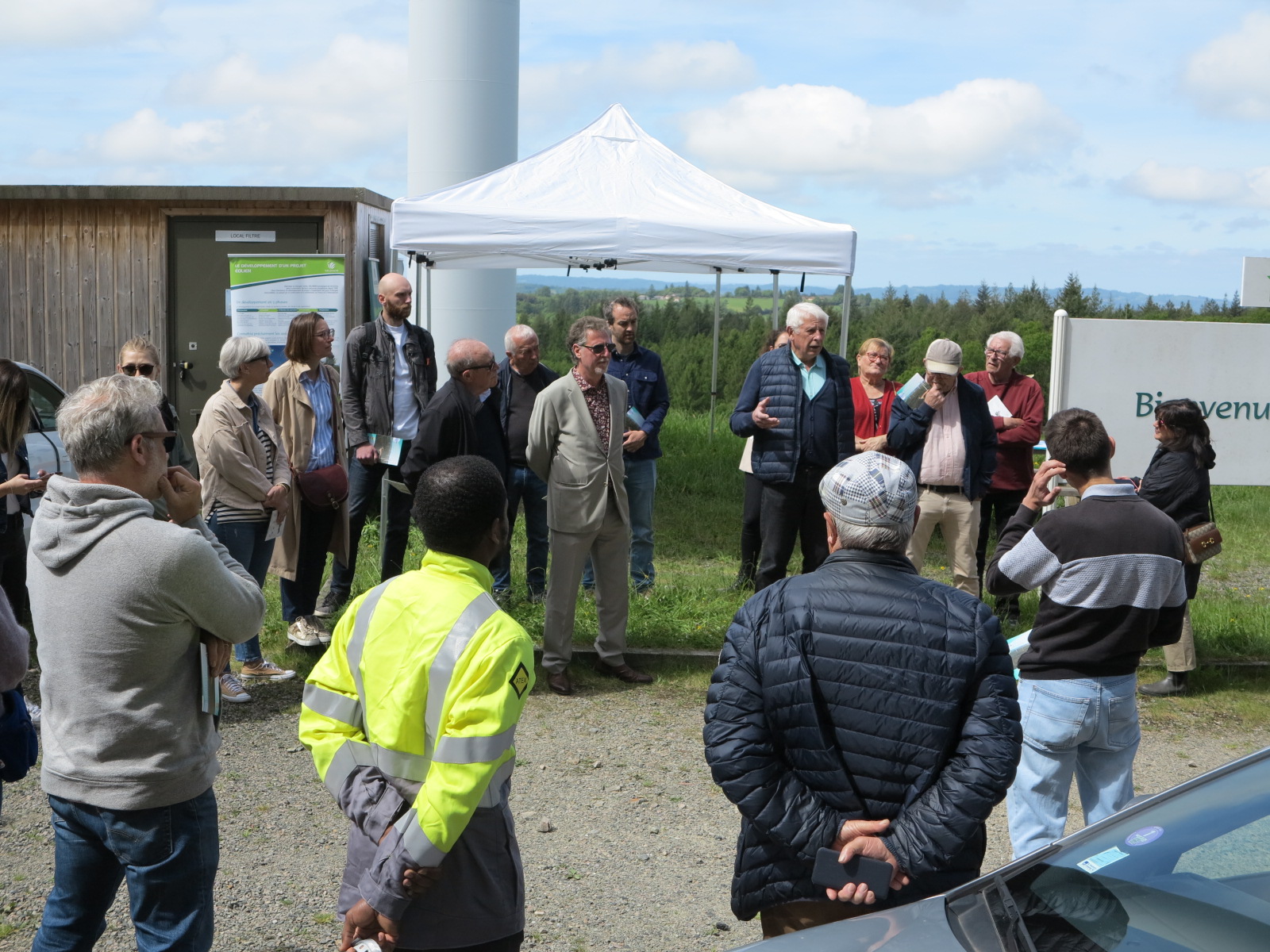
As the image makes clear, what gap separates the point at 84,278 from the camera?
35.9 feet

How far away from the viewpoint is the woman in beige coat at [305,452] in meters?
6.62

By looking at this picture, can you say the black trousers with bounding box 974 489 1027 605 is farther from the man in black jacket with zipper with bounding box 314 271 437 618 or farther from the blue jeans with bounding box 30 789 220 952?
the blue jeans with bounding box 30 789 220 952

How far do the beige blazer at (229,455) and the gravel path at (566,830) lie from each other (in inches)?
42.5

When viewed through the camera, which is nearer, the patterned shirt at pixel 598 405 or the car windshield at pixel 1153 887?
the car windshield at pixel 1153 887

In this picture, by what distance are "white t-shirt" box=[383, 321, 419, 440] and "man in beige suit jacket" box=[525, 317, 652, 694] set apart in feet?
4.96

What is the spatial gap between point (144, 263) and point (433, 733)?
970cm

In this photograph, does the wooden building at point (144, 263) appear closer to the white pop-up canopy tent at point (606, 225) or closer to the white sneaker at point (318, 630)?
the white pop-up canopy tent at point (606, 225)

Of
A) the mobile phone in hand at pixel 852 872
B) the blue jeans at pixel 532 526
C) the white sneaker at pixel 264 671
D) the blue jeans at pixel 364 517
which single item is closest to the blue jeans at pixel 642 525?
the blue jeans at pixel 532 526

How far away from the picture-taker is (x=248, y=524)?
5.94 meters

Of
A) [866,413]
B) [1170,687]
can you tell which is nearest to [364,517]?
[866,413]

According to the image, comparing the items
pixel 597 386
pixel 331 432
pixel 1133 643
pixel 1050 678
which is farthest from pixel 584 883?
pixel 331 432

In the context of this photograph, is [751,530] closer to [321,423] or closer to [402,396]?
[402,396]

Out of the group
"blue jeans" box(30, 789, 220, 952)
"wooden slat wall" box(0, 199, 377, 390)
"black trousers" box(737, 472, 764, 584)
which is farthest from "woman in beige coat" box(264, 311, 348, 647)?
"wooden slat wall" box(0, 199, 377, 390)

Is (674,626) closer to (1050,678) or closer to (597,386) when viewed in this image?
(597,386)
